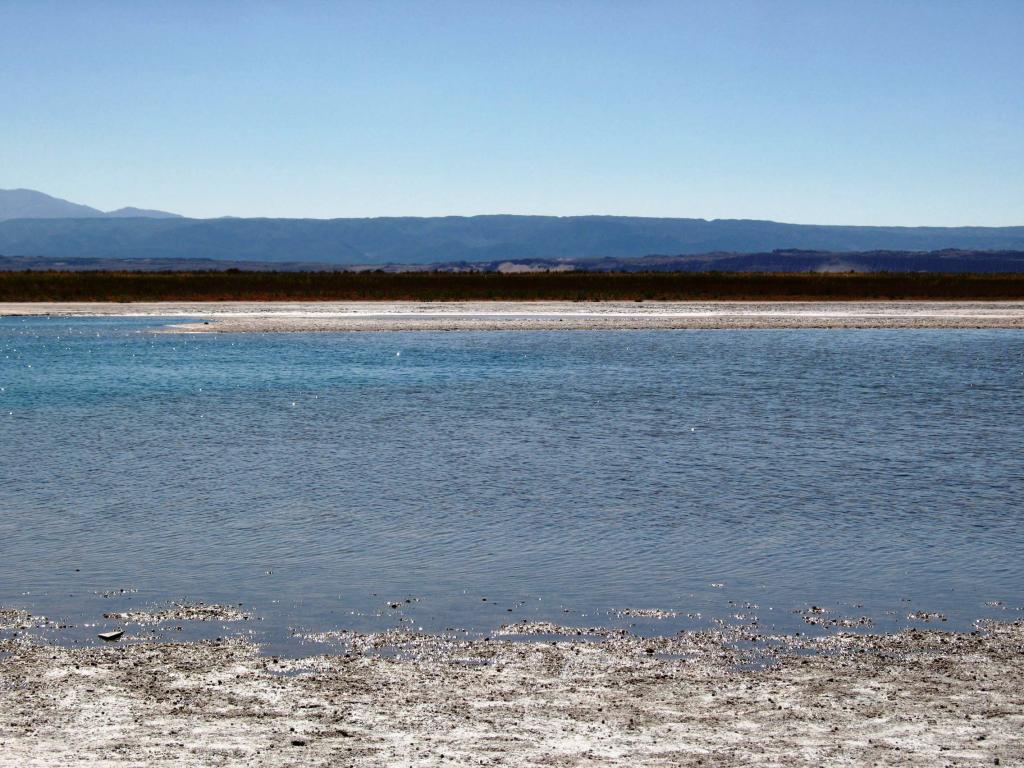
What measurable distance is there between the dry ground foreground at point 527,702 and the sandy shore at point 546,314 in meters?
48.6

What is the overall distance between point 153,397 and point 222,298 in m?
56.4

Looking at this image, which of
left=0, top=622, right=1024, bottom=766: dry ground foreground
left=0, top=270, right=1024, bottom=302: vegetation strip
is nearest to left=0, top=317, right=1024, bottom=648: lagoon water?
left=0, top=622, right=1024, bottom=766: dry ground foreground

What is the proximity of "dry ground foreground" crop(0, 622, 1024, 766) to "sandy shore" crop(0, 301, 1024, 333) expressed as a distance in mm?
48635

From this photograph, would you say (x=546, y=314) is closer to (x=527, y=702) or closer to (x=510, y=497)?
(x=510, y=497)

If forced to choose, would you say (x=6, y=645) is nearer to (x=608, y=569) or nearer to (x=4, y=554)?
(x=4, y=554)

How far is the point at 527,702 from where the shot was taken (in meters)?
8.67

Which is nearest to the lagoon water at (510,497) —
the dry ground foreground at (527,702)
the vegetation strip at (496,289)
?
the dry ground foreground at (527,702)

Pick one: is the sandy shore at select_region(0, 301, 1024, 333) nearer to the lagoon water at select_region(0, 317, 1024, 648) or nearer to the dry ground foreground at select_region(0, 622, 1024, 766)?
the lagoon water at select_region(0, 317, 1024, 648)

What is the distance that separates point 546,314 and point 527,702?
204 feet

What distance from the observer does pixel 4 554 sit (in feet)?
44.1

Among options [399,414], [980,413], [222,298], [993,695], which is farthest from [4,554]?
[222,298]

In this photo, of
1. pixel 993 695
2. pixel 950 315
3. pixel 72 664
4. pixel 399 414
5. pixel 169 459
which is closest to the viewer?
pixel 993 695

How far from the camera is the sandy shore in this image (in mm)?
60625

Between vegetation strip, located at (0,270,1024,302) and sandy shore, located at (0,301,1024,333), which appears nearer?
sandy shore, located at (0,301,1024,333)
